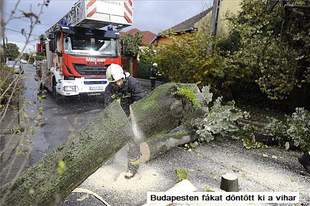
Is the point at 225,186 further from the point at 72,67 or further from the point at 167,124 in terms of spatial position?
the point at 72,67

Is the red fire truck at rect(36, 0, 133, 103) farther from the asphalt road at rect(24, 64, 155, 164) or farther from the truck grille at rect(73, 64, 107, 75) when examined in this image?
the asphalt road at rect(24, 64, 155, 164)

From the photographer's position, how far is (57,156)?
191 cm

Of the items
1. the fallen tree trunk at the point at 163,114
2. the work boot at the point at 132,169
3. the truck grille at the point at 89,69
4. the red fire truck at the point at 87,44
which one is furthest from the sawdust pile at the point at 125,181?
the truck grille at the point at 89,69

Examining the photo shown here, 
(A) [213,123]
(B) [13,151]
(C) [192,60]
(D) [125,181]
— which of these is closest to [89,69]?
(C) [192,60]

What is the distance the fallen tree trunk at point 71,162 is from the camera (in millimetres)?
1804

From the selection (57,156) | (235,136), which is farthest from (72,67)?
(57,156)

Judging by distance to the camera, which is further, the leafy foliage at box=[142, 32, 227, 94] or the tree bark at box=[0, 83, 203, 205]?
the leafy foliage at box=[142, 32, 227, 94]

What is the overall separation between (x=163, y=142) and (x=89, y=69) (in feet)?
15.9

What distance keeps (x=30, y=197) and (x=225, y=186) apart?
2088 mm

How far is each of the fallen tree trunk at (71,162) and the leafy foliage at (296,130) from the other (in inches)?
121

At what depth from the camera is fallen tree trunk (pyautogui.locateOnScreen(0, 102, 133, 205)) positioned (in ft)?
5.92

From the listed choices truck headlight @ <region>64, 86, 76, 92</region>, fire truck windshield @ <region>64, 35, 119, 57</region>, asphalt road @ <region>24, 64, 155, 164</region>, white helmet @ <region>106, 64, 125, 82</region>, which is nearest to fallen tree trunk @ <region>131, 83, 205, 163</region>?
white helmet @ <region>106, 64, 125, 82</region>

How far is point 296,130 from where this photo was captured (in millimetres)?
3896

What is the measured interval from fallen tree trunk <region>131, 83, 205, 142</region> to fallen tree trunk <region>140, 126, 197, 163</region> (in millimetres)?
93
